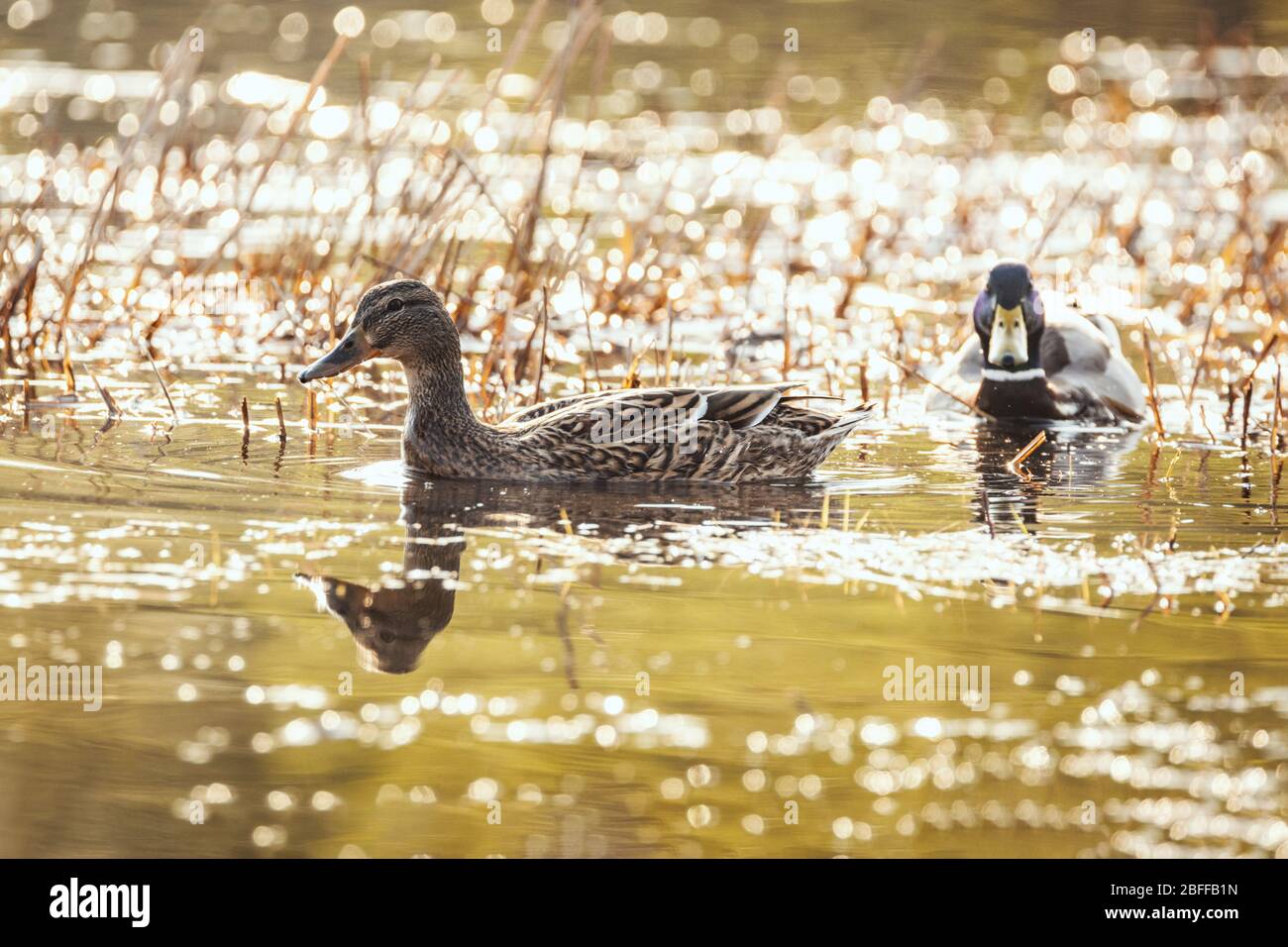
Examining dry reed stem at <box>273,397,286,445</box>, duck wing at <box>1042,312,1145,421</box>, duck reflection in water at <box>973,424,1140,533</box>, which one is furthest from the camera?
duck wing at <box>1042,312,1145,421</box>

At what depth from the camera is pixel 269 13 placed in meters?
26.0

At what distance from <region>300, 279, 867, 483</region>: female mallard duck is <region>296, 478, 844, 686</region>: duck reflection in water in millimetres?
99

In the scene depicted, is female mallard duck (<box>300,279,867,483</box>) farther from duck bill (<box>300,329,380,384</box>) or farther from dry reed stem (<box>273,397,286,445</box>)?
dry reed stem (<box>273,397,286,445</box>)

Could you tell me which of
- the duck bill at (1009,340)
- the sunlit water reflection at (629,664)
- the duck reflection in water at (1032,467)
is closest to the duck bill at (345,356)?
the sunlit water reflection at (629,664)

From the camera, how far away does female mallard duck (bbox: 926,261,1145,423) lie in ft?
35.2

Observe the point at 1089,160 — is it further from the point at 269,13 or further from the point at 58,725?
the point at 58,725

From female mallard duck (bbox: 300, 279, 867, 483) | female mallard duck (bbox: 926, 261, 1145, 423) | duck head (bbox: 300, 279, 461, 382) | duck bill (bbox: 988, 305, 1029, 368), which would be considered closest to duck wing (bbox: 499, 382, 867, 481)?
female mallard duck (bbox: 300, 279, 867, 483)

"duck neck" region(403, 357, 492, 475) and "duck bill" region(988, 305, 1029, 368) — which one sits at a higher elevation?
"duck bill" region(988, 305, 1029, 368)

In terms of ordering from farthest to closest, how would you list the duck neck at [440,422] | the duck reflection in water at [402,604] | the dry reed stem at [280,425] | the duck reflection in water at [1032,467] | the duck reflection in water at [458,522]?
the dry reed stem at [280,425]
the duck neck at [440,422]
the duck reflection in water at [1032,467]
the duck reflection in water at [458,522]
the duck reflection in water at [402,604]

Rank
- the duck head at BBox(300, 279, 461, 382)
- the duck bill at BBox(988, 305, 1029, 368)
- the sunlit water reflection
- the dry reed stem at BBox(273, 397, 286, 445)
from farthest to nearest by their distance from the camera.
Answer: the duck bill at BBox(988, 305, 1029, 368) < the dry reed stem at BBox(273, 397, 286, 445) < the duck head at BBox(300, 279, 461, 382) < the sunlit water reflection

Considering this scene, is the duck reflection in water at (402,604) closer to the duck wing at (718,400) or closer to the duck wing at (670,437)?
the duck wing at (670,437)

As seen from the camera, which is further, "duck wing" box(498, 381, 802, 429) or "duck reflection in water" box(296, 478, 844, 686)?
"duck wing" box(498, 381, 802, 429)

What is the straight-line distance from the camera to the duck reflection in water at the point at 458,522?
611 centimetres
